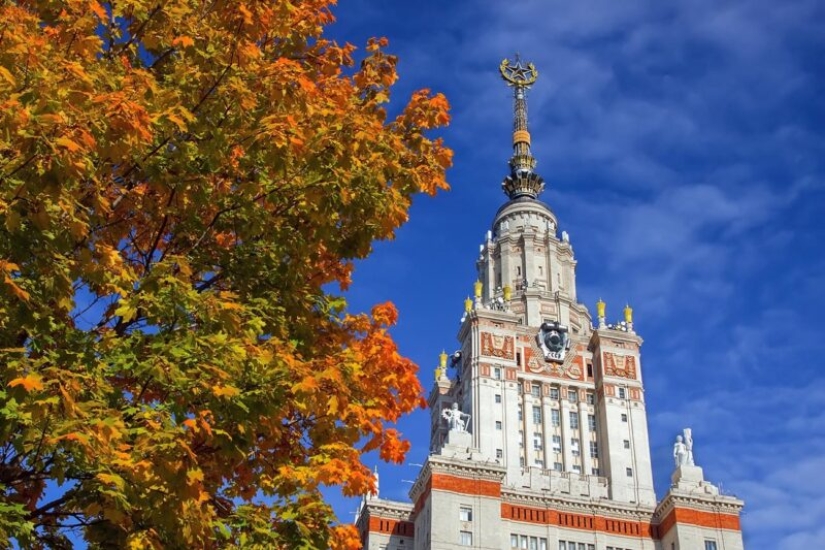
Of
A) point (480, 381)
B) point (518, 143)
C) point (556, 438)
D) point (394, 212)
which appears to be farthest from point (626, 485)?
point (394, 212)

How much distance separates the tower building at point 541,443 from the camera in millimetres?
74938

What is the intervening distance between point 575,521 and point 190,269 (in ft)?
235

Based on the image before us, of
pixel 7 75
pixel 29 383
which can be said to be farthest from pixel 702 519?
pixel 7 75

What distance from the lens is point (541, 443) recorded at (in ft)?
276

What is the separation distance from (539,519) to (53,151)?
72.8 m

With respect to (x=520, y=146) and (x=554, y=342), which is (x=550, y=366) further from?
(x=520, y=146)

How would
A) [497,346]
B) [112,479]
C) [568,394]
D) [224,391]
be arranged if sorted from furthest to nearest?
1. [568,394]
2. [497,346]
3. [224,391]
4. [112,479]

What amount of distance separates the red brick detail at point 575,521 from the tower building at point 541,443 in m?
0.09

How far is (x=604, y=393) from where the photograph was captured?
3403 inches

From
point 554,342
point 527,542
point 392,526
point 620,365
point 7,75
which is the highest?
point 554,342

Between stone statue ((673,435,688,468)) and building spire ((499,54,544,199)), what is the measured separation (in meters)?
36.3

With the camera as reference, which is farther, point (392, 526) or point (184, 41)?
point (392, 526)

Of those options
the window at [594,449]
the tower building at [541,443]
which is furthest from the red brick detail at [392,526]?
the window at [594,449]

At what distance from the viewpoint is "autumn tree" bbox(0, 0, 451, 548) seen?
9102mm
